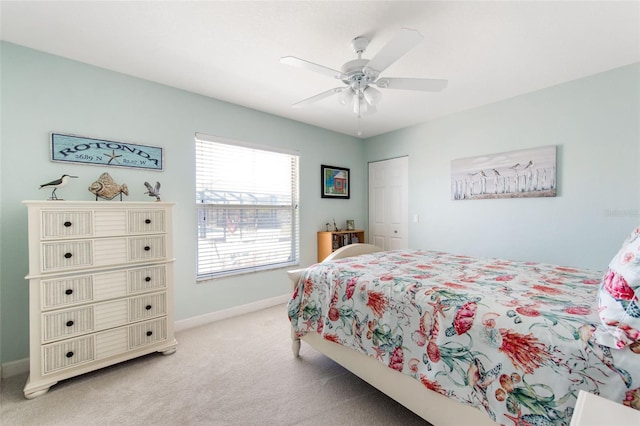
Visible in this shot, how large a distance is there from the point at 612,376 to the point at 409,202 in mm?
3413

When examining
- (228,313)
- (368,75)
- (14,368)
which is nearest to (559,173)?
(368,75)

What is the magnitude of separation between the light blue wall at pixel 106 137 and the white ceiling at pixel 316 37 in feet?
0.64

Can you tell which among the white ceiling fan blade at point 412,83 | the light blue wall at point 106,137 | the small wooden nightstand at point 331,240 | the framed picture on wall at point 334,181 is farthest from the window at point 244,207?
the white ceiling fan blade at point 412,83

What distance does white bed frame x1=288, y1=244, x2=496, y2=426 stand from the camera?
4.24 ft

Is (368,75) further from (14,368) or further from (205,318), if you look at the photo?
(14,368)

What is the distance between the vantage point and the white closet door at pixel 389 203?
14.2ft

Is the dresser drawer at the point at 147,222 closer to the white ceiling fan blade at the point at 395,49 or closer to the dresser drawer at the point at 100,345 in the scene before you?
the dresser drawer at the point at 100,345

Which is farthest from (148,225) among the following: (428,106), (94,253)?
(428,106)

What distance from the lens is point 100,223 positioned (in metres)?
2.12

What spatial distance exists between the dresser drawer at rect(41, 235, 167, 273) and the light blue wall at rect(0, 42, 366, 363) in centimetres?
53

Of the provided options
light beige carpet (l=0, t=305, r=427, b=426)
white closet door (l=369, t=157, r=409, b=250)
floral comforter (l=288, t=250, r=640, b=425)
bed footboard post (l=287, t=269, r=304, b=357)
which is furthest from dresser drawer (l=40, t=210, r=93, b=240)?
white closet door (l=369, t=157, r=409, b=250)

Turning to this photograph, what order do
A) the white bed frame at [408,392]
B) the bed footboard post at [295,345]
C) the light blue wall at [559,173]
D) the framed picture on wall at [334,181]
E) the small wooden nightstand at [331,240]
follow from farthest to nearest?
the framed picture on wall at [334,181] → the small wooden nightstand at [331,240] → the light blue wall at [559,173] → the bed footboard post at [295,345] → the white bed frame at [408,392]

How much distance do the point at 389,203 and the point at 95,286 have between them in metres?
3.84

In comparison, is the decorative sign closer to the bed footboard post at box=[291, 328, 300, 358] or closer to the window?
the window
